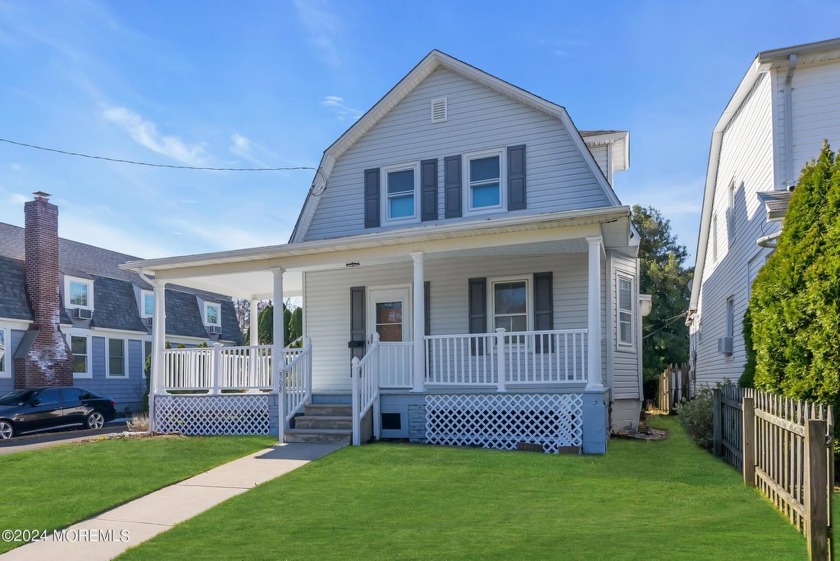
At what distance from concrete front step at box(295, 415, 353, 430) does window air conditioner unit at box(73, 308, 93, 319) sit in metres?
14.8

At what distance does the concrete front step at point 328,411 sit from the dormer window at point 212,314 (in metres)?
18.9

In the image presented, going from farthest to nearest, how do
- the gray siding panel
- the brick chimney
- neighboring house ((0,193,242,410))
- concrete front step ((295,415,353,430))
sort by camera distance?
the gray siding panel < the brick chimney < neighboring house ((0,193,242,410)) < concrete front step ((295,415,353,430))

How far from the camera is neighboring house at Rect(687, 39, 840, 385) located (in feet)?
36.0

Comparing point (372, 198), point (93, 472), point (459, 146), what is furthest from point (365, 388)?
point (459, 146)

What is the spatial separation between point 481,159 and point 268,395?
6.40 metres

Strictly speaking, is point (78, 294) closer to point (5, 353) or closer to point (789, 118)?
point (5, 353)

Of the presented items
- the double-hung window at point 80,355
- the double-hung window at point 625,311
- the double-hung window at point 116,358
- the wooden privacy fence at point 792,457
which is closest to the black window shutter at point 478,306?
the double-hung window at point 625,311

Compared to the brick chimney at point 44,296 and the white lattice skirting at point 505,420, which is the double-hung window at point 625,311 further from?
the brick chimney at point 44,296

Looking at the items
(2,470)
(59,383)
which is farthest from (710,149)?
(59,383)

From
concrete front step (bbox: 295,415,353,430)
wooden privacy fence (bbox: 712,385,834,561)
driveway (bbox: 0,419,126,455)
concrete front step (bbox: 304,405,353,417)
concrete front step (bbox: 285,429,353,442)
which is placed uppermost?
wooden privacy fence (bbox: 712,385,834,561)

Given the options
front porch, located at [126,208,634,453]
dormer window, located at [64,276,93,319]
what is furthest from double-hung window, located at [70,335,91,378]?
front porch, located at [126,208,634,453]

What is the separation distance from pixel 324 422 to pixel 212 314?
20.3 metres

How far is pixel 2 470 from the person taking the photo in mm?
9641

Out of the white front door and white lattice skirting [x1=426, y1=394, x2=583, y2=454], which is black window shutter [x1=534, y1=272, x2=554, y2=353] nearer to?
white lattice skirting [x1=426, y1=394, x2=583, y2=454]
